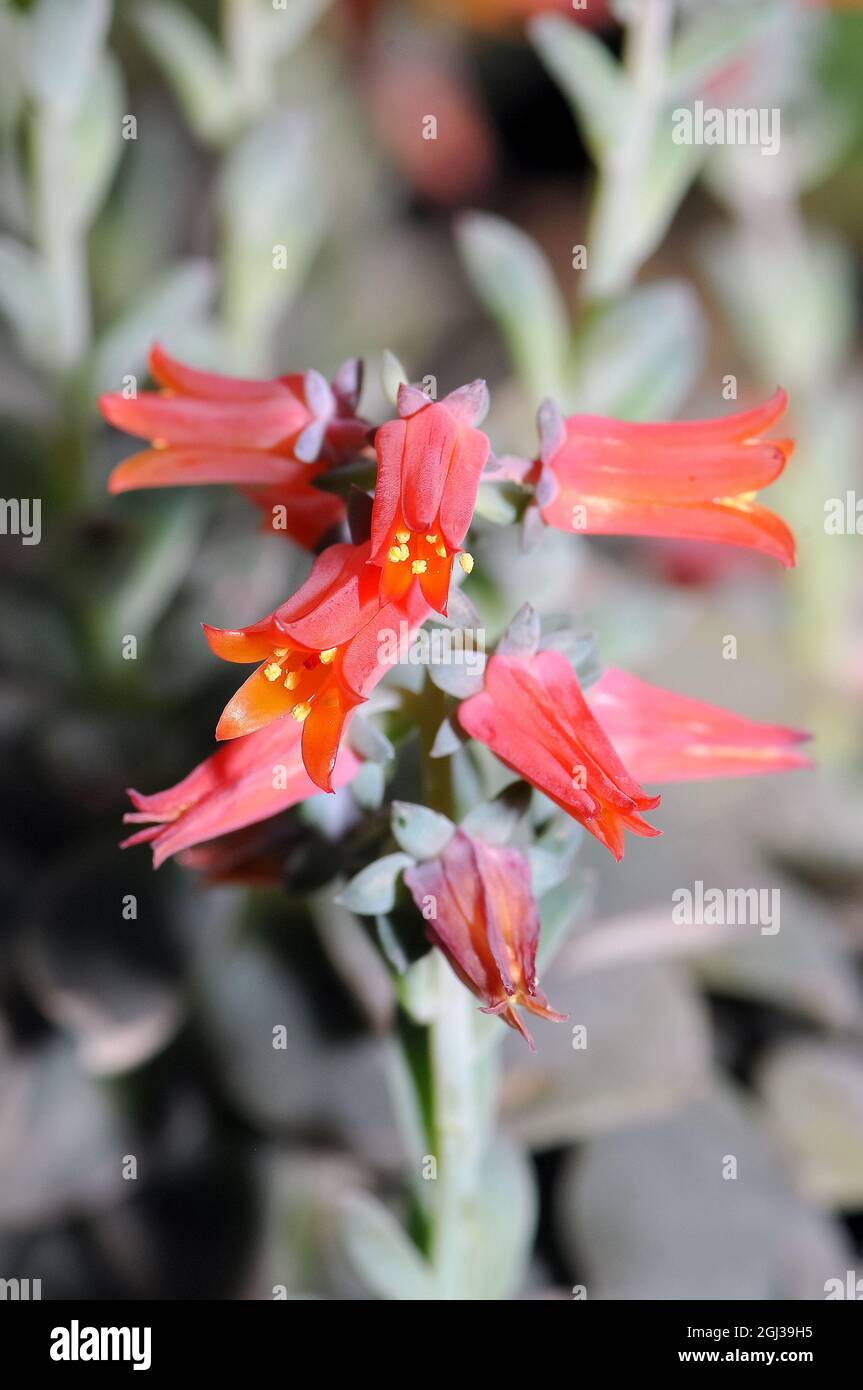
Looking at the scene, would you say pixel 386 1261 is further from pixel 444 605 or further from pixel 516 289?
pixel 516 289

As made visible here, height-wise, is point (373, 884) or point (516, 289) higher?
point (516, 289)

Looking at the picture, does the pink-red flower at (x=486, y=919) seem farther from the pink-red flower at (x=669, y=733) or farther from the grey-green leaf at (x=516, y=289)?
the grey-green leaf at (x=516, y=289)

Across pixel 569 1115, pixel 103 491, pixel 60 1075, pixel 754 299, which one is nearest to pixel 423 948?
pixel 569 1115

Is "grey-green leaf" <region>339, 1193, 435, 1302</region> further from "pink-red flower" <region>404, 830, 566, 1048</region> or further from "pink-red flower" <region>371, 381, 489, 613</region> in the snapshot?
"pink-red flower" <region>371, 381, 489, 613</region>

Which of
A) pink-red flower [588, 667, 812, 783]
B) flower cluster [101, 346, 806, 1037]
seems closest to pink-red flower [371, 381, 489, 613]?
flower cluster [101, 346, 806, 1037]

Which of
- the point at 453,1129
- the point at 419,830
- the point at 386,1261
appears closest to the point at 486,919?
the point at 419,830

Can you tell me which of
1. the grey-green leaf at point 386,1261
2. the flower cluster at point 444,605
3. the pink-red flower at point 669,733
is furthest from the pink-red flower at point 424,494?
the grey-green leaf at point 386,1261
